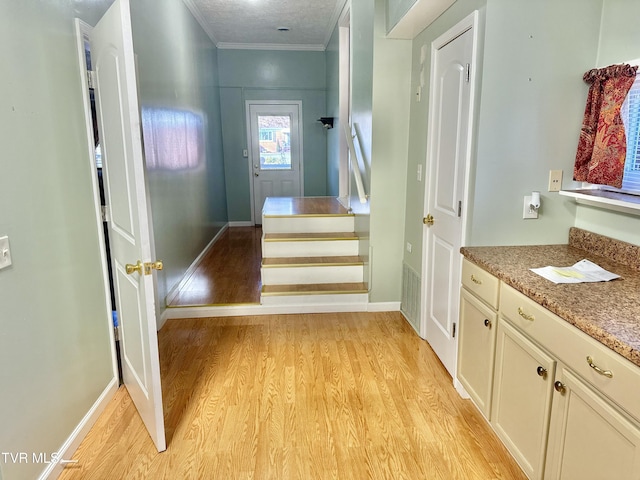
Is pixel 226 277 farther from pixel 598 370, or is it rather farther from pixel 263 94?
pixel 263 94

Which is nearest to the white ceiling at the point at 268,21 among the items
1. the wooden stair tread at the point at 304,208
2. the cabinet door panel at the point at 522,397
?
the wooden stair tread at the point at 304,208

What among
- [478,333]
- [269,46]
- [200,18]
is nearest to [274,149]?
[269,46]

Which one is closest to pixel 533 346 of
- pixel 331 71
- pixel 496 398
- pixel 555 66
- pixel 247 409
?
pixel 496 398

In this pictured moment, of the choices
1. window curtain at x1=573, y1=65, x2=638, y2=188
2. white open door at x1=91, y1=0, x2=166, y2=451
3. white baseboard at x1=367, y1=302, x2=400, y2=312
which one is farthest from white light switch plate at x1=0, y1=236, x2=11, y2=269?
white baseboard at x1=367, y1=302, x2=400, y2=312

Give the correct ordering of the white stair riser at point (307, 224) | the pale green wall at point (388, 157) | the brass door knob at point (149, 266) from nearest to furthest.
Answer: the brass door knob at point (149, 266) → the pale green wall at point (388, 157) → the white stair riser at point (307, 224)

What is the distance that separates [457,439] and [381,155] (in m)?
2.02

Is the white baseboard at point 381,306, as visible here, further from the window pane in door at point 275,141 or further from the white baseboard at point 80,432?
the window pane in door at point 275,141

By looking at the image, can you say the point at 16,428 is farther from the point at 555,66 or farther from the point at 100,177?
the point at 555,66

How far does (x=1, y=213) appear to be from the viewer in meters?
1.43

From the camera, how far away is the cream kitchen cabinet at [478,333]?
1.85 meters

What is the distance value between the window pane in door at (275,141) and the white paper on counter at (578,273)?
18.7 feet

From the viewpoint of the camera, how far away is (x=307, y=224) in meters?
4.11

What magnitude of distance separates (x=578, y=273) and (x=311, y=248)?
2518 mm

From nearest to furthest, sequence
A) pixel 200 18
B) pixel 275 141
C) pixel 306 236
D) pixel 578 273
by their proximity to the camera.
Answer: pixel 578 273
pixel 306 236
pixel 200 18
pixel 275 141
